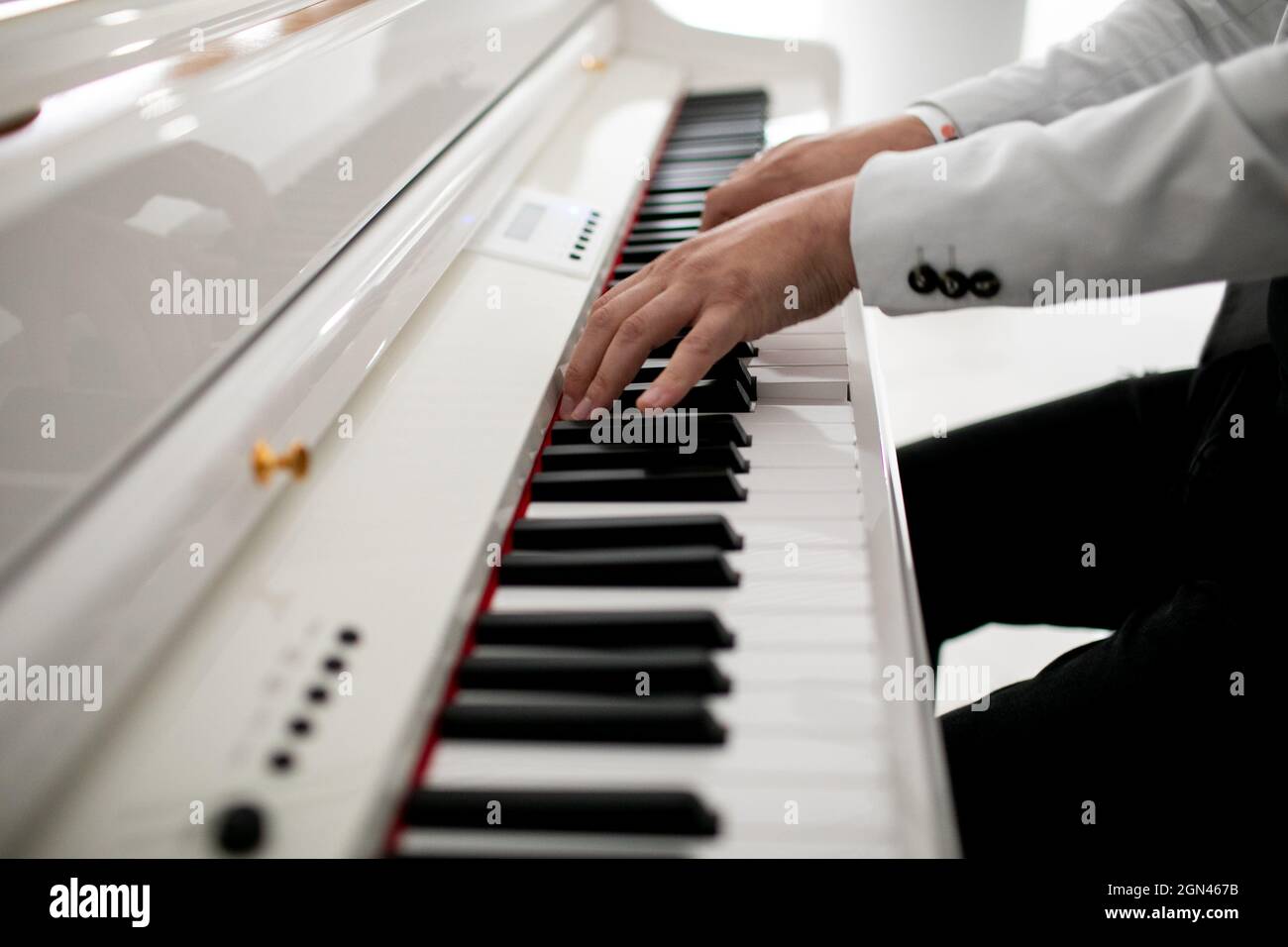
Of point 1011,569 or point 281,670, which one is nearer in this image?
point 281,670

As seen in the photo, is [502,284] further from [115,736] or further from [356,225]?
[115,736]

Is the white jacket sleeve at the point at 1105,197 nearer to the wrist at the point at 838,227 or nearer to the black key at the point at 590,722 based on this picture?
the wrist at the point at 838,227

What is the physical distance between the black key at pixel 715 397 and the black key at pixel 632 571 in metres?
0.28

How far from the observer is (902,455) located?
1262 millimetres

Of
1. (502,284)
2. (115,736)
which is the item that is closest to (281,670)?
(115,736)

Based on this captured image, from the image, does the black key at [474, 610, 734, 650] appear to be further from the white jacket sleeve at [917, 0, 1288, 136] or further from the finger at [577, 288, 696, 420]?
the white jacket sleeve at [917, 0, 1288, 136]

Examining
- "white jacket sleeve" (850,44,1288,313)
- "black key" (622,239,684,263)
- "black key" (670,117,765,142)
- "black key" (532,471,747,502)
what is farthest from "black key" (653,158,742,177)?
"black key" (532,471,747,502)

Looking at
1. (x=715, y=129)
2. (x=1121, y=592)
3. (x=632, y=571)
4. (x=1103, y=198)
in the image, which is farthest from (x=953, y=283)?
(x=715, y=129)

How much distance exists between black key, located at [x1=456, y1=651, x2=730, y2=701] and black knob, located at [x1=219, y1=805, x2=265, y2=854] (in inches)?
6.8

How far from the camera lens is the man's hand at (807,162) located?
129cm

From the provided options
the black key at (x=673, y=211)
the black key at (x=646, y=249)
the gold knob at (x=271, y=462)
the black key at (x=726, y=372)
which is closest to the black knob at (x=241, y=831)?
the gold knob at (x=271, y=462)

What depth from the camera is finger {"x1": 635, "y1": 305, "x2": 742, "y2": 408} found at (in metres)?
0.89

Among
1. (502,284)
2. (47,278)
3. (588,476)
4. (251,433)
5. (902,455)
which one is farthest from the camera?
(902,455)

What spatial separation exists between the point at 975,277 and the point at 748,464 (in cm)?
27
